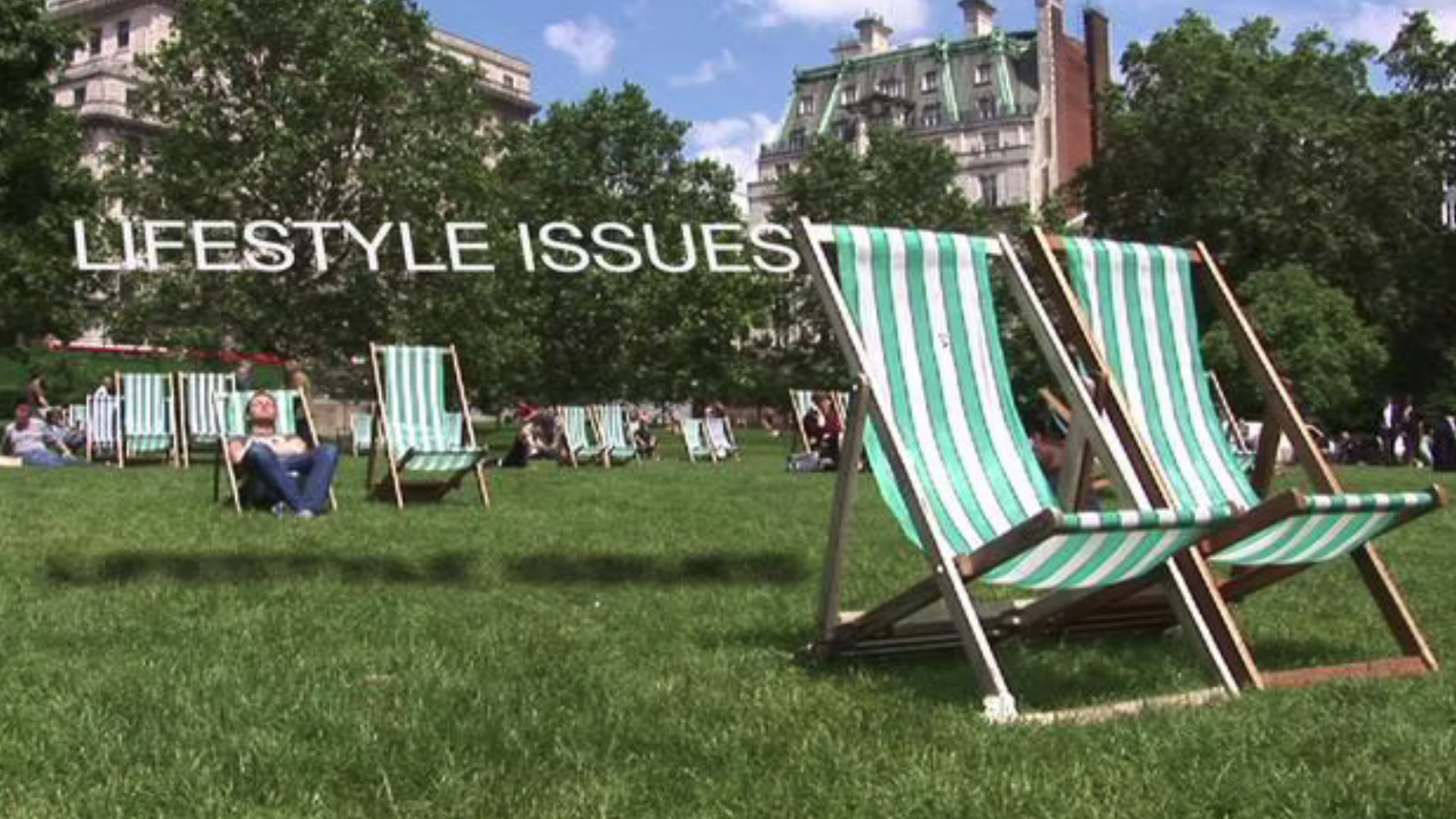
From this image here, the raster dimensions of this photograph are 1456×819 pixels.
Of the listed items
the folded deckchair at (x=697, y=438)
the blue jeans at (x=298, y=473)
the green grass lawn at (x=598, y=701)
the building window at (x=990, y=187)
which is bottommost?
the folded deckchair at (x=697, y=438)

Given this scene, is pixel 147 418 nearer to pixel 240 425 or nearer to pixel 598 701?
pixel 240 425

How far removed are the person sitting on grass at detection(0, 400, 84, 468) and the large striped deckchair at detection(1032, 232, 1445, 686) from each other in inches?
518

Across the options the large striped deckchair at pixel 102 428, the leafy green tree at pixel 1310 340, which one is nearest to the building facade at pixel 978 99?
the leafy green tree at pixel 1310 340

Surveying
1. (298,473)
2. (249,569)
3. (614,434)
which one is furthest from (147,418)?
(249,569)

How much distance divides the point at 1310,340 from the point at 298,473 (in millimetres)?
26769

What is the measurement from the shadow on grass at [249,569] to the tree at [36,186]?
57.6 feet

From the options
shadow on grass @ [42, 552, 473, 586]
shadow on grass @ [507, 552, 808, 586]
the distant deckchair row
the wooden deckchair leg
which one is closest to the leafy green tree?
shadow on grass @ [507, 552, 808, 586]

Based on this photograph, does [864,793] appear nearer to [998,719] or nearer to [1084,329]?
[998,719]

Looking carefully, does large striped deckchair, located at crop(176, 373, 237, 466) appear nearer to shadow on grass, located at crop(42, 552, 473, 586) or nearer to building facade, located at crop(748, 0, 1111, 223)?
shadow on grass, located at crop(42, 552, 473, 586)

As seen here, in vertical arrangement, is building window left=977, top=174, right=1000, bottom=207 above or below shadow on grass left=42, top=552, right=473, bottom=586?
above

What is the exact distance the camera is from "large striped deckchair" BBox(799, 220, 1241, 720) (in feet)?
11.8

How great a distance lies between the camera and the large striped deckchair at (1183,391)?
4.20 m

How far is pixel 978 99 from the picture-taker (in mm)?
80688

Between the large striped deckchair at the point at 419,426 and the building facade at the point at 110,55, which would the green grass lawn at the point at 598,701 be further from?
the building facade at the point at 110,55
